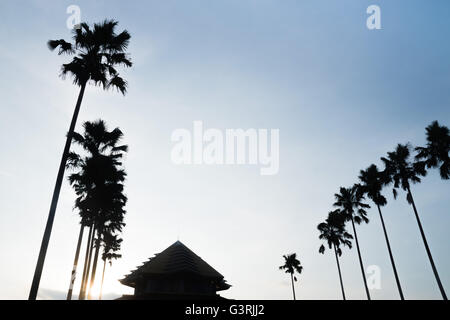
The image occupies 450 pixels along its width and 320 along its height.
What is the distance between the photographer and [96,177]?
64.7ft

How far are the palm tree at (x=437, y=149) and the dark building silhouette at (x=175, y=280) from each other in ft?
82.0

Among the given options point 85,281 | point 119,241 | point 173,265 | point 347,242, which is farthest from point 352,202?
point 119,241

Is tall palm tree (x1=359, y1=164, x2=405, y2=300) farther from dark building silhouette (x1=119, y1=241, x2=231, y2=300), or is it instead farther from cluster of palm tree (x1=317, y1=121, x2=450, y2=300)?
dark building silhouette (x1=119, y1=241, x2=231, y2=300)

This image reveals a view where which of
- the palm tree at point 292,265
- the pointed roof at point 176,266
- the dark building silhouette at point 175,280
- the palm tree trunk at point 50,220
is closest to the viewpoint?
the palm tree trunk at point 50,220

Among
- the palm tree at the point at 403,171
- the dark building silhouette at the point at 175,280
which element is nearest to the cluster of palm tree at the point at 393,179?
the palm tree at the point at 403,171

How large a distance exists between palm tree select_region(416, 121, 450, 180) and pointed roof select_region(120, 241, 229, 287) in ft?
82.0

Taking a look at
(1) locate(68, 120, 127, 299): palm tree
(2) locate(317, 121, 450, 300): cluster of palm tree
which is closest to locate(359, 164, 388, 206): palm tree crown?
(2) locate(317, 121, 450, 300): cluster of palm tree

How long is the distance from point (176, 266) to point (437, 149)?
2929 cm

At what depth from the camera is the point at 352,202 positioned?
40.0 meters

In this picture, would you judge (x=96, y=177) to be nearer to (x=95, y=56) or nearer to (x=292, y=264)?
(x=95, y=56)

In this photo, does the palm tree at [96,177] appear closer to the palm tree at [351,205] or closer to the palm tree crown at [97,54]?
the palm tree crown at [97,54]

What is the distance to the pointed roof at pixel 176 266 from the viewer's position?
75.6 feet
